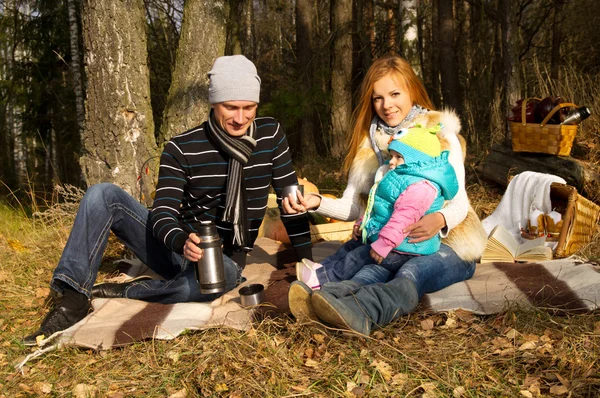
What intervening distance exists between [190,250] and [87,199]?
31.1 inches

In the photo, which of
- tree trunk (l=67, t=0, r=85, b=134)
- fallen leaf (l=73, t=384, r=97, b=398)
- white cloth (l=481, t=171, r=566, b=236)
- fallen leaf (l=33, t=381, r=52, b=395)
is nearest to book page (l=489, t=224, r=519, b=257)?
white cloth (l=481, t=171, r=566, b=236)

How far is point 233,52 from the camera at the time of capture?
11.7 metres

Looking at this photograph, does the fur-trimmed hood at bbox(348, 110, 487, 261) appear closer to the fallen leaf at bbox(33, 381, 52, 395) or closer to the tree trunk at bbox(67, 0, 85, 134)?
the fallen leaf at bbox(33, 381, 52, 395)

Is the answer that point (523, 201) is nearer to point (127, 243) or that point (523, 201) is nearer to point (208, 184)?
point (208, 184)

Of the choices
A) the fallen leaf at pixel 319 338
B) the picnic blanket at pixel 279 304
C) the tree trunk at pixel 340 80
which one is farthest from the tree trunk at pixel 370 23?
the fallen leaf at pixel 319 338

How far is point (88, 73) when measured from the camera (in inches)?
224

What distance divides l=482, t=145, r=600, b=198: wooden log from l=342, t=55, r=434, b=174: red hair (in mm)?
2611

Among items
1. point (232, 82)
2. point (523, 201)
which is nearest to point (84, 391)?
point (232, 82)

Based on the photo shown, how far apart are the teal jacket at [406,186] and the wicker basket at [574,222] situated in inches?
56.0

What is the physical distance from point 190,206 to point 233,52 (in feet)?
27.1

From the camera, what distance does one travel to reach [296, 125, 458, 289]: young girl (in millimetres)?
3340

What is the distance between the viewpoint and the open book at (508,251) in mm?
4352

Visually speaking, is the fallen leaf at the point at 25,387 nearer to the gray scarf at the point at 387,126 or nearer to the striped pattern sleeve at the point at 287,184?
the striped pattern sleeve at the point at 287,184

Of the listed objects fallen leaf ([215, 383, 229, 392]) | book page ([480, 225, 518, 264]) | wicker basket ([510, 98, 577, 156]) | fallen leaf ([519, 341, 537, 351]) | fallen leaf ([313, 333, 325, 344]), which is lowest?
fallen leaf ([215, 383, 229, 392])
